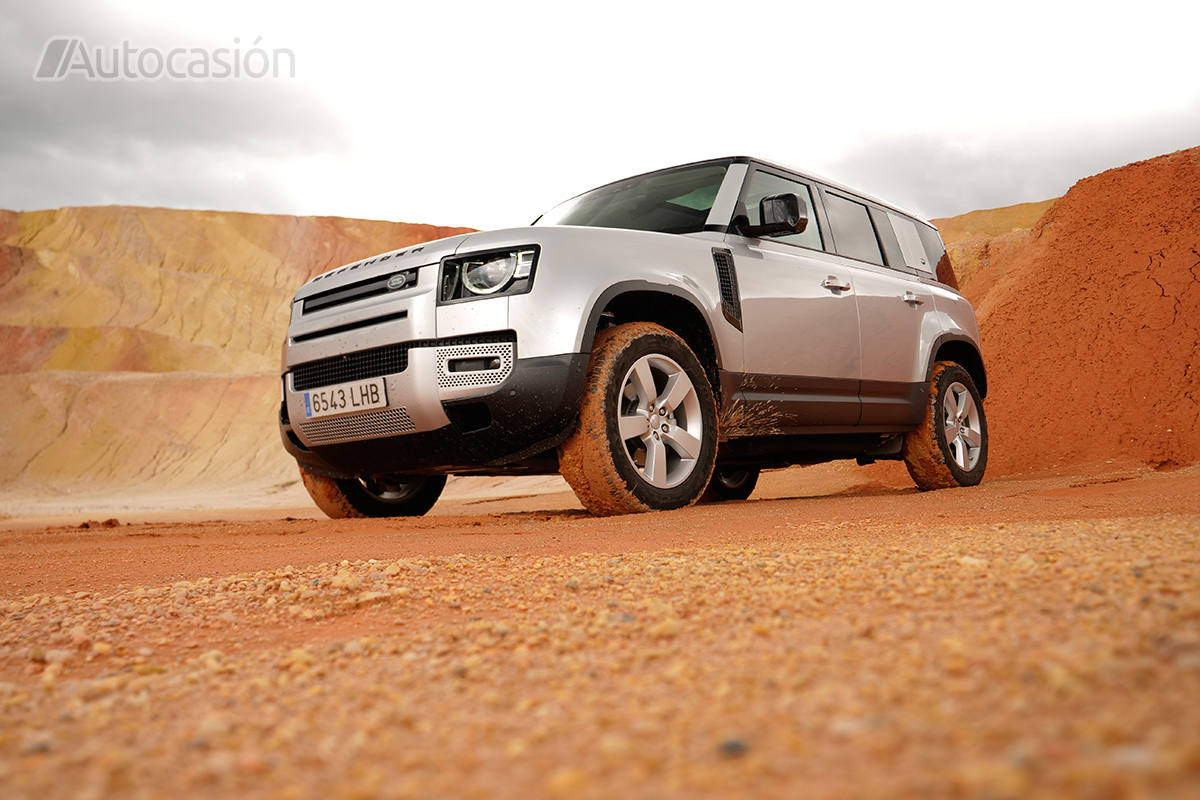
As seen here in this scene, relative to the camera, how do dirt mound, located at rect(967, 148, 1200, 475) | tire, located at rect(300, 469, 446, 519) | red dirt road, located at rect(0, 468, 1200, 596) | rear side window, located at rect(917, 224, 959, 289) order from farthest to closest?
dirt mound, located at rect(967, 148, 1200, 475), rear side window, located at rect(917, 224, 959, 289), tire, located at rect(300, 469, 446, 519), red dirt road, located at rect(0, 468, 1200, 596)

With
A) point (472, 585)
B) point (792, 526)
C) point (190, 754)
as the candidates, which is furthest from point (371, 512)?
point (190, 754)

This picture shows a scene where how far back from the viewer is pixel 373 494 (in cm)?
586

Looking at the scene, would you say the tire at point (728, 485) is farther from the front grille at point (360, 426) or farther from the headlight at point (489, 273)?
the headlight at point (489, 273)

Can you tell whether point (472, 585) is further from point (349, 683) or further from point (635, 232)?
point (635, 232)

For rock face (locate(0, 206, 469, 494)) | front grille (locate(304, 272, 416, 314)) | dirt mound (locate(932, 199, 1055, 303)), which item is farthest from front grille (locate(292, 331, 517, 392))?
rock face (locate(0, 206, 469, 494))

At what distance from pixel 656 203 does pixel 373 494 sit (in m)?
2.69

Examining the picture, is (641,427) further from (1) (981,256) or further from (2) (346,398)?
(1) (981,256)

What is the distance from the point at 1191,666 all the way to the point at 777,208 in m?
4.16

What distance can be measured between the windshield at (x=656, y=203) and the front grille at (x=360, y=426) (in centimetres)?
179

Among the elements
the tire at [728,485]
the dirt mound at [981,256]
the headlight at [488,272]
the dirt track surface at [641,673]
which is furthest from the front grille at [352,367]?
the dirt mound at [981,256]

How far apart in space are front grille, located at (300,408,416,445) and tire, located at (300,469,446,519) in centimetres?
82

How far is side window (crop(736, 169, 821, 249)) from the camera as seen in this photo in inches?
214

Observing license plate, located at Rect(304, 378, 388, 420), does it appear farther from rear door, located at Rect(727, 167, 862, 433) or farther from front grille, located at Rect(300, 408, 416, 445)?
rear door, located at Rect(727, 167, 862, 433)

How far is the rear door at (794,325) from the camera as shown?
16.5ft
